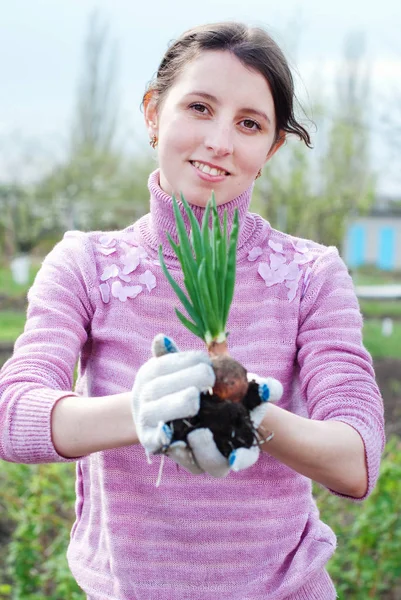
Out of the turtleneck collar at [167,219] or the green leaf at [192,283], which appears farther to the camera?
the turtleneck collar at [167,219]

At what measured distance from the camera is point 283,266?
6.40 feet

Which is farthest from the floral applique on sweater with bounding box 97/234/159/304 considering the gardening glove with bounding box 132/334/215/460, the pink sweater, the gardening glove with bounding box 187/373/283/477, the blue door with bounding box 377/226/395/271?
the blue door with bounding box 377/226/395/271

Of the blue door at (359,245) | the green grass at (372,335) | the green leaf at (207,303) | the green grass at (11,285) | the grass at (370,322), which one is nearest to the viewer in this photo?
the green leaf at (207,303)

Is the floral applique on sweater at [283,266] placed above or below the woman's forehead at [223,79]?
below

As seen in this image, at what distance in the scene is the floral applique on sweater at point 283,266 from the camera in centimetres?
193

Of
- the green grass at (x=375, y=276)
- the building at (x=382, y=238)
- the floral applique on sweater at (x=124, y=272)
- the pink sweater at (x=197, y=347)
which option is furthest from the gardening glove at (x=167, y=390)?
the building at (x=382, y=238)

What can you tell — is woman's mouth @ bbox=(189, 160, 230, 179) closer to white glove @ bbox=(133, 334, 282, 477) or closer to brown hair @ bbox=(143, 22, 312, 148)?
brown hair @ bbox=(143, 22, 312, 148)

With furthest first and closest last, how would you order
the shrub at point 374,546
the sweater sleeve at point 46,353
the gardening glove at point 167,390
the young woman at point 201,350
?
the shrub at point 374,546 < the young woman at point 201,350 < the sweater sleeve at point 46,353 < the gardening glove at point 167,390

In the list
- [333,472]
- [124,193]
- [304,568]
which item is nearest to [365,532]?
[304,568]

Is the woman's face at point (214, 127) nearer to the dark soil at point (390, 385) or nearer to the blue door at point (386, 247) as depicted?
the dark soil at point (390, 385)

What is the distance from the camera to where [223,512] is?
1.82 m

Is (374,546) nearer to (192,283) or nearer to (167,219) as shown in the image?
(167,219)

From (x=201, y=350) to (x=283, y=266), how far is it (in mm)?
303

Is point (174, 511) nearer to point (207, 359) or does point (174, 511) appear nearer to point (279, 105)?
point (207, 359)
